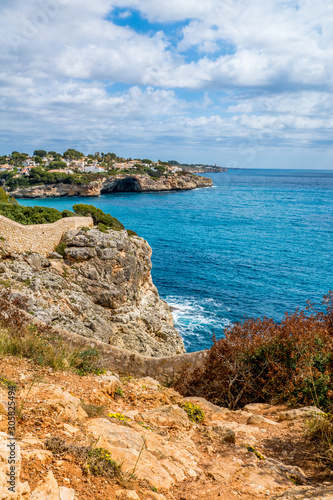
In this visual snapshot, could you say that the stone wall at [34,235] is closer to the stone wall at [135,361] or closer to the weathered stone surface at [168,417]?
the stone wall at [135,361]

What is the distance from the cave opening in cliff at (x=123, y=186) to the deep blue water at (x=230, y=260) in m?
30.4

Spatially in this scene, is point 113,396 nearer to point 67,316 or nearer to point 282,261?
point 67,316

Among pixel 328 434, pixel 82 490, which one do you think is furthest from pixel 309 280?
pixel 82 490

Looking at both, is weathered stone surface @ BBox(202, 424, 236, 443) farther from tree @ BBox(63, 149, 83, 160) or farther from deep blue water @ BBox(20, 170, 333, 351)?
tree @ BBox(63, 149, 83, 160)

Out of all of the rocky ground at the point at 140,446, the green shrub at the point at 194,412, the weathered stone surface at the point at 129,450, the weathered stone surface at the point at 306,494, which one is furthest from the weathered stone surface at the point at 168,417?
the weathered stone surface at the point at 306,494

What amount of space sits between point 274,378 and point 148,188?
11752 cm

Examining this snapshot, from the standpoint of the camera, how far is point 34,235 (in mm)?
20297

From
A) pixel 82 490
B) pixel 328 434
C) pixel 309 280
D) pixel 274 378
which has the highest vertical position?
pixel 82 490

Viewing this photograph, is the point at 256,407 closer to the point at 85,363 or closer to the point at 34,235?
the point at 85,363

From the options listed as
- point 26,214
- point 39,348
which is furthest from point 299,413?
point 26,214

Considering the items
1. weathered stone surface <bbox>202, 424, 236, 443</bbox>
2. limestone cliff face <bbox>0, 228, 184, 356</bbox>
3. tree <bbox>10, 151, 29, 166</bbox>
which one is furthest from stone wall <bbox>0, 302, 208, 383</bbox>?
tree <bbox>10, 151, 29, 166</bbox>

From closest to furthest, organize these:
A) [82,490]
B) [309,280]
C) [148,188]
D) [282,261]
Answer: [82,490]
[309,280]
[282,261]
[148,188]

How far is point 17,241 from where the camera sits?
19578mm

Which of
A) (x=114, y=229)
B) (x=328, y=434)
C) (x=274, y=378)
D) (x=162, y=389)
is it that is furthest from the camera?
(x=114, y=229)
